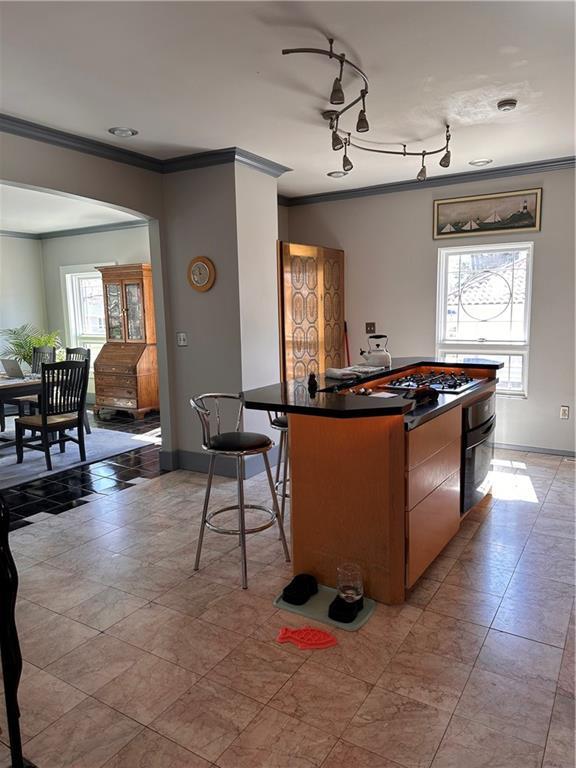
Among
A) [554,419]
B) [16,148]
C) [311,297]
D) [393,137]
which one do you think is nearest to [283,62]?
[393,137]

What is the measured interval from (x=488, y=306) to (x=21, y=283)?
685cm

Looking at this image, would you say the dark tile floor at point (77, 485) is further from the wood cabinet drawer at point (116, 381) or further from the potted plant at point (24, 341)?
the potted plant at point (24, 341)

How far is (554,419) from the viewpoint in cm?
488

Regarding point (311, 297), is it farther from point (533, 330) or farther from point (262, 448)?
point (262, 448)

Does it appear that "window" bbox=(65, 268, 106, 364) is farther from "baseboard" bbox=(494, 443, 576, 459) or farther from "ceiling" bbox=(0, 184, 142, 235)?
"baseboard" bbox=(494, 443, 576, 459)

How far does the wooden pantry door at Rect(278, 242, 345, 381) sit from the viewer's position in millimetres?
4844

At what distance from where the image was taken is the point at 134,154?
405 cm

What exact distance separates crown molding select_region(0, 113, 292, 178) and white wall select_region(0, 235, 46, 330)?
4.82 metres

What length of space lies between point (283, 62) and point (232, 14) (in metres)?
0.48

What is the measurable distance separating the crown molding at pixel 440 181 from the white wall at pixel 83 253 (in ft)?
7.72

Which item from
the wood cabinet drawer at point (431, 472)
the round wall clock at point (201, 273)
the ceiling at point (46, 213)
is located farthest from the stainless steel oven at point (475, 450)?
the ceiling at point (46, 213)

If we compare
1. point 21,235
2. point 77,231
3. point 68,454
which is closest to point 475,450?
point 68,454

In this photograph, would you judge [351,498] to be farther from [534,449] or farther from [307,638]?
[534,449]

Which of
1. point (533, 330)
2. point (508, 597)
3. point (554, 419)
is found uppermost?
point (533, 330)
